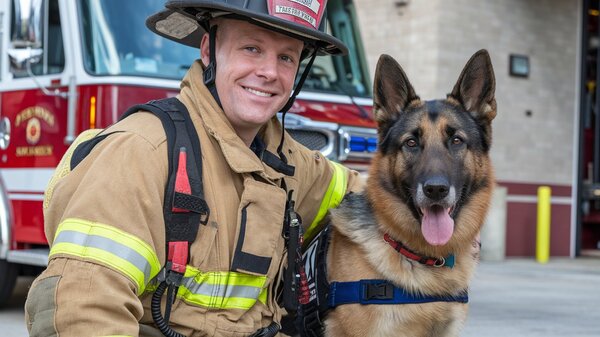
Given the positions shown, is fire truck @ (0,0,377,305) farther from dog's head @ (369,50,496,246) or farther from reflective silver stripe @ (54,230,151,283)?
reflective silver stripe @ (54,230,151,283)

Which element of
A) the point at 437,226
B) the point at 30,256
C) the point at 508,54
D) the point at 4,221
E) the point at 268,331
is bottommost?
the point at 30,256

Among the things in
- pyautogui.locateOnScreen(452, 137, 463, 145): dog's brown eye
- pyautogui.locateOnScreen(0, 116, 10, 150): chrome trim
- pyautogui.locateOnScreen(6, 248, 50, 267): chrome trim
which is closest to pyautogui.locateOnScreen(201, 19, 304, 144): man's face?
pyautogui.locateOnScreen(452, 137, 463, 145): dog's brown eye

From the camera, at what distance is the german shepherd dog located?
328 centimetres

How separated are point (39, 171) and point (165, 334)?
3.76m

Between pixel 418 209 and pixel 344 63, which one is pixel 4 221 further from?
pixel 418 209

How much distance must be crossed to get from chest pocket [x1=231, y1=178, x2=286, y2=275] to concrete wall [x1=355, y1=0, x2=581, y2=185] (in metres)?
9.49

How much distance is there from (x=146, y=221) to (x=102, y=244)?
0.55 feet

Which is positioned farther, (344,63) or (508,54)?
(508,54)

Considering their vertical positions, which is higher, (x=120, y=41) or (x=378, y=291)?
(x=120, y=41)

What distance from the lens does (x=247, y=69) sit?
2818mm

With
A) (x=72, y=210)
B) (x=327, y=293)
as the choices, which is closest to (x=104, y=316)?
(x=72, y=210)

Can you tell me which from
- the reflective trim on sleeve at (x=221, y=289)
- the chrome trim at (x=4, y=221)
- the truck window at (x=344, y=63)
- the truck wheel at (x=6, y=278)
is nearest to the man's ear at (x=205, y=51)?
the reflective trim on sleeve at (x=221, y=289)

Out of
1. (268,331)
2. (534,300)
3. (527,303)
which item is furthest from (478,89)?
(534,300)

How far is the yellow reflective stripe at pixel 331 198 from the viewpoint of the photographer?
367 cm
